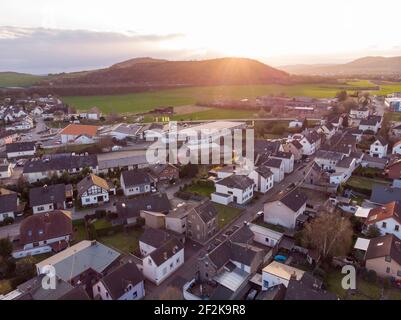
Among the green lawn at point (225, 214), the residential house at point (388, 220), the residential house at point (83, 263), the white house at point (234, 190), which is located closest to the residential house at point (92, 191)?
the residential house at point (83, 263)

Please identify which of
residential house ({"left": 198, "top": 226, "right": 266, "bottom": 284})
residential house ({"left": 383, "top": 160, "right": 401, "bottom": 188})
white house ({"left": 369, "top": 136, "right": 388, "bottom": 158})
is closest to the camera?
residential house ({"left": 198, "top": 226, "right": 266, "bottom": 284})

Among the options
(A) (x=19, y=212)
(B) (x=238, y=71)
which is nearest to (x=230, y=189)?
(A) (x=19, y=212)

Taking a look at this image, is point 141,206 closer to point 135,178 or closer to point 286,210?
point 135,178

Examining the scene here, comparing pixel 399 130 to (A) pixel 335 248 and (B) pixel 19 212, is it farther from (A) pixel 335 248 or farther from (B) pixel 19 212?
(B) pixel 19 212

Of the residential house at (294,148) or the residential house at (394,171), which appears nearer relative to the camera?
the residential house at (394,171)

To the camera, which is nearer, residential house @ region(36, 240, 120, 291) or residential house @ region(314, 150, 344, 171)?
residential house @ region(36, 240, 120, 291)

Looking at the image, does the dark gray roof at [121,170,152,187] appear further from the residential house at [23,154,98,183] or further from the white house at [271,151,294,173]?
the white house at [271,151,294,173]

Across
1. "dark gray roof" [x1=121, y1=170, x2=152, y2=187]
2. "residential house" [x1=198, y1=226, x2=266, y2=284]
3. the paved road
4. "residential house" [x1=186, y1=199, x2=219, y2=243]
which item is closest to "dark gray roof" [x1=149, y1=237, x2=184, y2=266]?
the paved road

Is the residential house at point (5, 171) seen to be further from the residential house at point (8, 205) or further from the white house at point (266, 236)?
the white house at point (266, 236)
